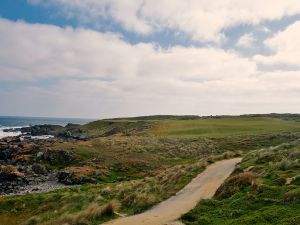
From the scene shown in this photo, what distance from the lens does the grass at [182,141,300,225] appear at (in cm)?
1578

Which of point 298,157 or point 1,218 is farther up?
point 298,157

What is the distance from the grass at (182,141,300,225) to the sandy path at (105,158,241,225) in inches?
47.0

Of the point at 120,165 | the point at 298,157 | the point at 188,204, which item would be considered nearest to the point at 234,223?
the point at 188,204

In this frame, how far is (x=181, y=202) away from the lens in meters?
22.6

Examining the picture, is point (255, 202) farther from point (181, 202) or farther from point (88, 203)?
point (88, 203)

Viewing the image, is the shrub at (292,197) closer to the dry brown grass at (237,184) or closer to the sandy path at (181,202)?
the dry brown grass at (237,184)

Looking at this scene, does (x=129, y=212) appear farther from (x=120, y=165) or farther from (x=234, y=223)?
(x=120, y=165)

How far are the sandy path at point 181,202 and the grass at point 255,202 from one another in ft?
3.91

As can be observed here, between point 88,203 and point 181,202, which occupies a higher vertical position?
point 181,202

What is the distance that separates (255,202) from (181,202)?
5372 millimetres

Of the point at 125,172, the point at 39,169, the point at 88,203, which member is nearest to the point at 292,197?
the point at 88,203

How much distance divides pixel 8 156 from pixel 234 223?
5351 centimetres

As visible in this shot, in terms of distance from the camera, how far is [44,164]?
54719 millimetres

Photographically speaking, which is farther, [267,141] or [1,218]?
[267,141]
